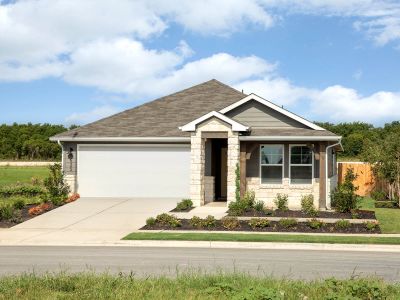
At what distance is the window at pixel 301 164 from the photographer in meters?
24.8

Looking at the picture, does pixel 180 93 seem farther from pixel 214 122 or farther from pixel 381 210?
pixel 381 210

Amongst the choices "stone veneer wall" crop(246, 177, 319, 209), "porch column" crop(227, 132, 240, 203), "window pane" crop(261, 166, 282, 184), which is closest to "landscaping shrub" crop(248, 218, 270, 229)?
"porch column" crop(227, 132, 240, 203)

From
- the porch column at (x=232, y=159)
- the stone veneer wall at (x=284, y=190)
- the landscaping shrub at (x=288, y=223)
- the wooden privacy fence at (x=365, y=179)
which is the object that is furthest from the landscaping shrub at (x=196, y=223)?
Answer: the wooden privacy fence at (x=365, y=179)

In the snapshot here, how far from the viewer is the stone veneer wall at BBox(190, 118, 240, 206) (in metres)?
24.0

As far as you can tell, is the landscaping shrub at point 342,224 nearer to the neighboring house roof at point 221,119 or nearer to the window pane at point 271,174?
the window pane at point 271,174

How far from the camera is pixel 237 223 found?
18625mm

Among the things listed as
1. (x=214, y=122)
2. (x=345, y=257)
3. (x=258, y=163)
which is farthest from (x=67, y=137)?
(x=345, y=257)

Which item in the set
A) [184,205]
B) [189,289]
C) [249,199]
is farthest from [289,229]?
[189,289]

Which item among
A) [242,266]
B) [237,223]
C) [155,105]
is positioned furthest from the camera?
[155,105]

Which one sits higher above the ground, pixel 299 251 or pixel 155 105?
pixel 155 105

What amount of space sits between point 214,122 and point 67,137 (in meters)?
7.61

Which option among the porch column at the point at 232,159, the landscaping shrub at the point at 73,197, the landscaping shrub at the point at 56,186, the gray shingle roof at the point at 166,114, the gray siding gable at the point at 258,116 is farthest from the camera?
the gray shingle roof at the point at 166,114

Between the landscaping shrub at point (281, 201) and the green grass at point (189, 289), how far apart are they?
1409 cm

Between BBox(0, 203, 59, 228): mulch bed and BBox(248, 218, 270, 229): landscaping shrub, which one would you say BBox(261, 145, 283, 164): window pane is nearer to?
BBox(248, 218, 270, 229): landscaping shrub
